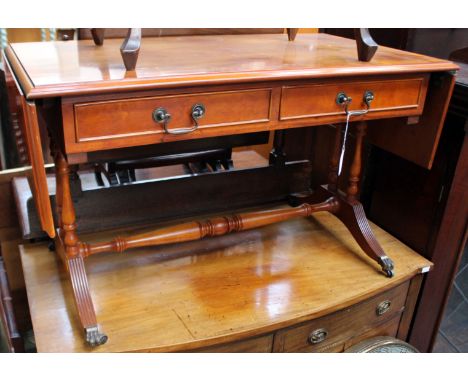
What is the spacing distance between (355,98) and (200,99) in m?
0.43

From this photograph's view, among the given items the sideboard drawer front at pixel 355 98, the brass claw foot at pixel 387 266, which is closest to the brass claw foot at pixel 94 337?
the sideboard drawer front at pixel 355 98

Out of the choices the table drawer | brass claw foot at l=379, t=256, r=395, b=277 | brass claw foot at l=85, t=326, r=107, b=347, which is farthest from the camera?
brass claw foot at l=379, t=256, r=395, b=277

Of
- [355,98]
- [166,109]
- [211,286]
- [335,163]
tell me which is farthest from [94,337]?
[335,163]

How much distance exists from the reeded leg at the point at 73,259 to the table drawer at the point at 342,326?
1.59ft

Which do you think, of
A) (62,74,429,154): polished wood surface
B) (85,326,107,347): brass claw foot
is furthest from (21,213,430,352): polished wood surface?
(62,74,429,154): polished wood surface

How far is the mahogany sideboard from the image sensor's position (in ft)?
3.25

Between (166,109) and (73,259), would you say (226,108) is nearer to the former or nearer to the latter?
(166,109)

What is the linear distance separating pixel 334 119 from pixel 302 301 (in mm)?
505

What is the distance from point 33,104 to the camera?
91 cm

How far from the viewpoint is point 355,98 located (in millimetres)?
1265

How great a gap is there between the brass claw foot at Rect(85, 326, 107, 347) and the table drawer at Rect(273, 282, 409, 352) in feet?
1.50

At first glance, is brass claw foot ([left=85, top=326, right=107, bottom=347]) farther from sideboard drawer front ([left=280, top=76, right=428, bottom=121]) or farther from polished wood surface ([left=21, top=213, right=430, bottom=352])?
sideboard drawer front ([left=280, top=76, right=428, bottom=121])

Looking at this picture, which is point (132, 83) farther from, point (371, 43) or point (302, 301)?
point (302, 301)
